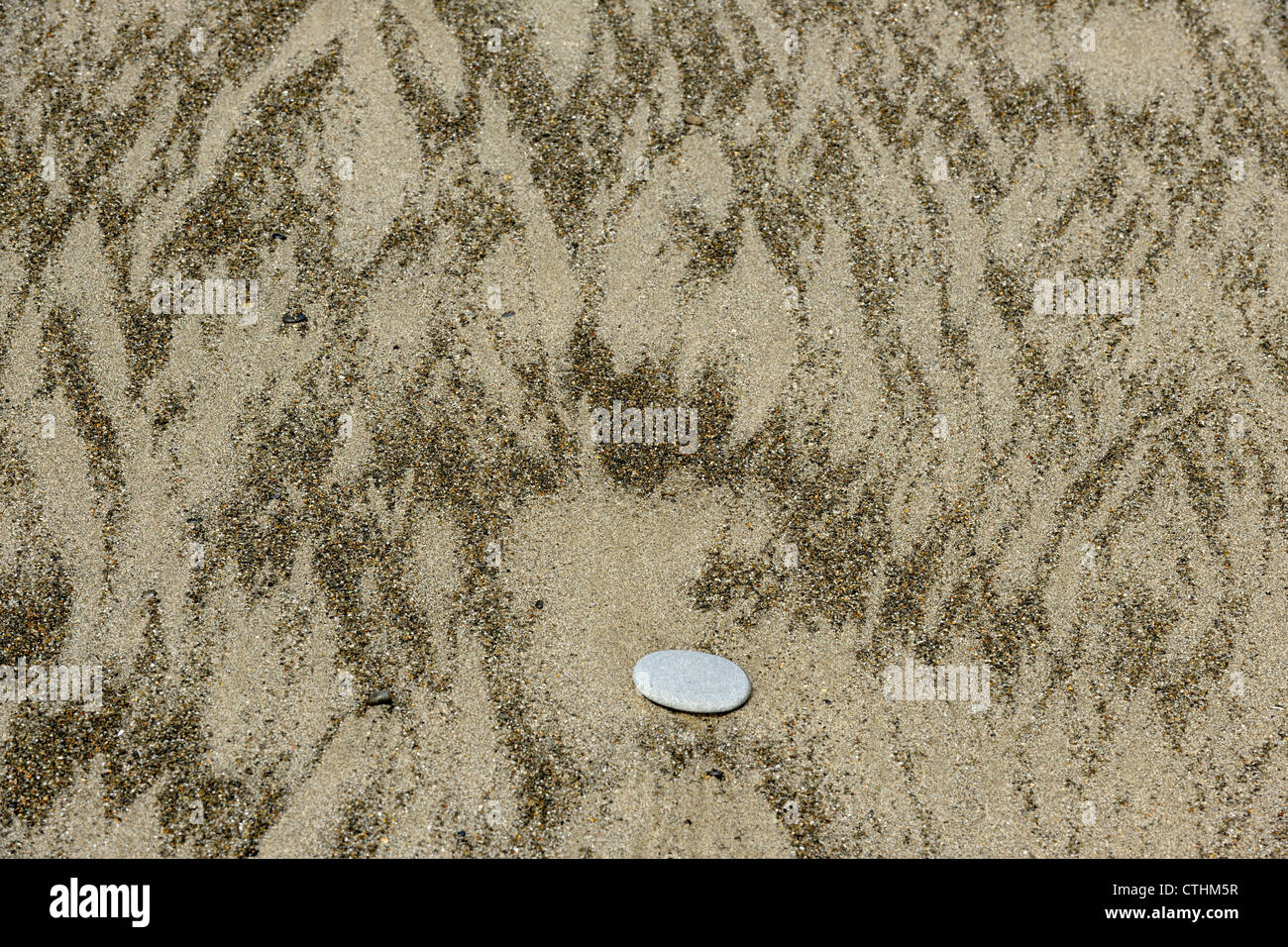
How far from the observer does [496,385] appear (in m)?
5.64

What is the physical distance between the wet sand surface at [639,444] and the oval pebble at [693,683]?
103 mm

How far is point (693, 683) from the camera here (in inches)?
200

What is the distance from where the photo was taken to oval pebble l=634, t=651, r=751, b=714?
5.05 metres

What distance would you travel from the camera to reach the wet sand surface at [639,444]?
498 centimetres

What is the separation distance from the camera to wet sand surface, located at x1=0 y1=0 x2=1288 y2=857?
4984 mm

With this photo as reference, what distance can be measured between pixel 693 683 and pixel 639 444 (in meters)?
1.54

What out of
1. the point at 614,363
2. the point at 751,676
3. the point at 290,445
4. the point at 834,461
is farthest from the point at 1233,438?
the point at 290,445

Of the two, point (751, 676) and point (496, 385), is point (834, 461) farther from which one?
point (496, 385)

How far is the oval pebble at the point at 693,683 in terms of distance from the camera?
5051 millimetres

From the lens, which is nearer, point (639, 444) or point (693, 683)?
point (693, 683)

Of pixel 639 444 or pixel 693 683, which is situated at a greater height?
pixel 639 444

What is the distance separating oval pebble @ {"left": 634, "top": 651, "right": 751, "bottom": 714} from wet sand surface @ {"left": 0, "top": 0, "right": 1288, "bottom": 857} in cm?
10
